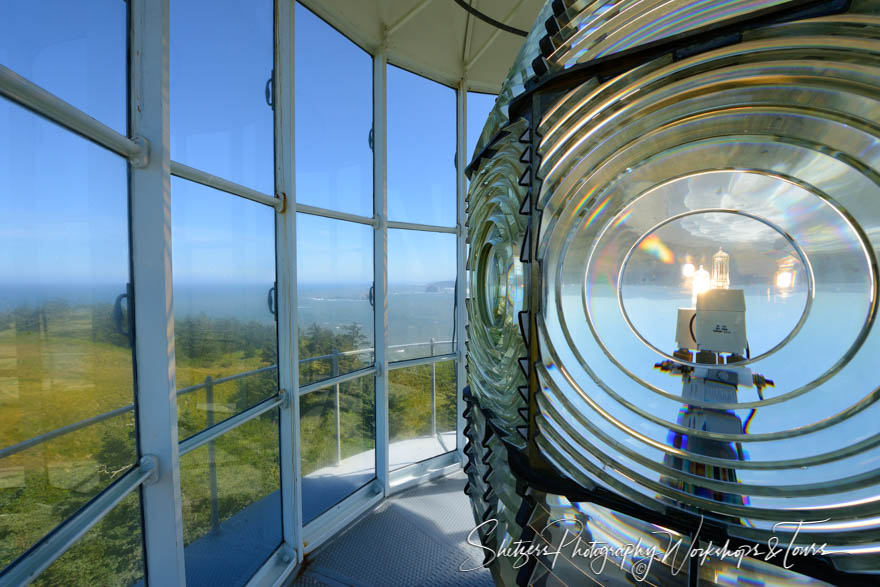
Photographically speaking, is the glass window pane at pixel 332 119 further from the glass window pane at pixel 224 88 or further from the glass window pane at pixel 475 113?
the glass window pane at pixel 475 113

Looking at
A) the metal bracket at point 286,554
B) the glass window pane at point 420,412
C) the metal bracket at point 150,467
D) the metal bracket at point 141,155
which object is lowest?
the metal bracket at point 286,554

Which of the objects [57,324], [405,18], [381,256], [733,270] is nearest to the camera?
[733,270]

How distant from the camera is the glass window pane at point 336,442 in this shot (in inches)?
99.4

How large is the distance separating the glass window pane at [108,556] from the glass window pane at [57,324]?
118mm

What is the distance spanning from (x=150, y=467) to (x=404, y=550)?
1605 mm

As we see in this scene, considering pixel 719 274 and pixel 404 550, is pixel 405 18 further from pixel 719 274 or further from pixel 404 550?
pixel 404 550

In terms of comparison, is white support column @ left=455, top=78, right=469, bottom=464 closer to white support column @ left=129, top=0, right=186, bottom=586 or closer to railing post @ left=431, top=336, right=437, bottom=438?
railing post @ left=431, top=336, right=437, bottom=438

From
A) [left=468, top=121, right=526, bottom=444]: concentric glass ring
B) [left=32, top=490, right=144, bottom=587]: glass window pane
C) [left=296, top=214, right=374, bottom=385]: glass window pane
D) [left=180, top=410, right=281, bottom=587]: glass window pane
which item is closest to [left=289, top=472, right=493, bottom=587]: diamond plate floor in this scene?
[left=180, top=410, right=281, bottom=587]: glass window pane

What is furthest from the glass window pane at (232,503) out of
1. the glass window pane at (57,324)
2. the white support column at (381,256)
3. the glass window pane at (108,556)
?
the white support column at (381,256)

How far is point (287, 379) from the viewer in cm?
217

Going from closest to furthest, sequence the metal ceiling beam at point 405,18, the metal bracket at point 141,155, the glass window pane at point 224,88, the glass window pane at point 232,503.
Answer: the metal bracket at point 141,155
the glass window pane at point 224,88
the glass window pane at point 232,503
the metal ceiling beam at point 405,18

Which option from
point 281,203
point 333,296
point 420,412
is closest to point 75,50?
point 281,203

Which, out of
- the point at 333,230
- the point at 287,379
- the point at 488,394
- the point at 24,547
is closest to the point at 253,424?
the point at 287,379

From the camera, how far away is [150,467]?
1.25m
